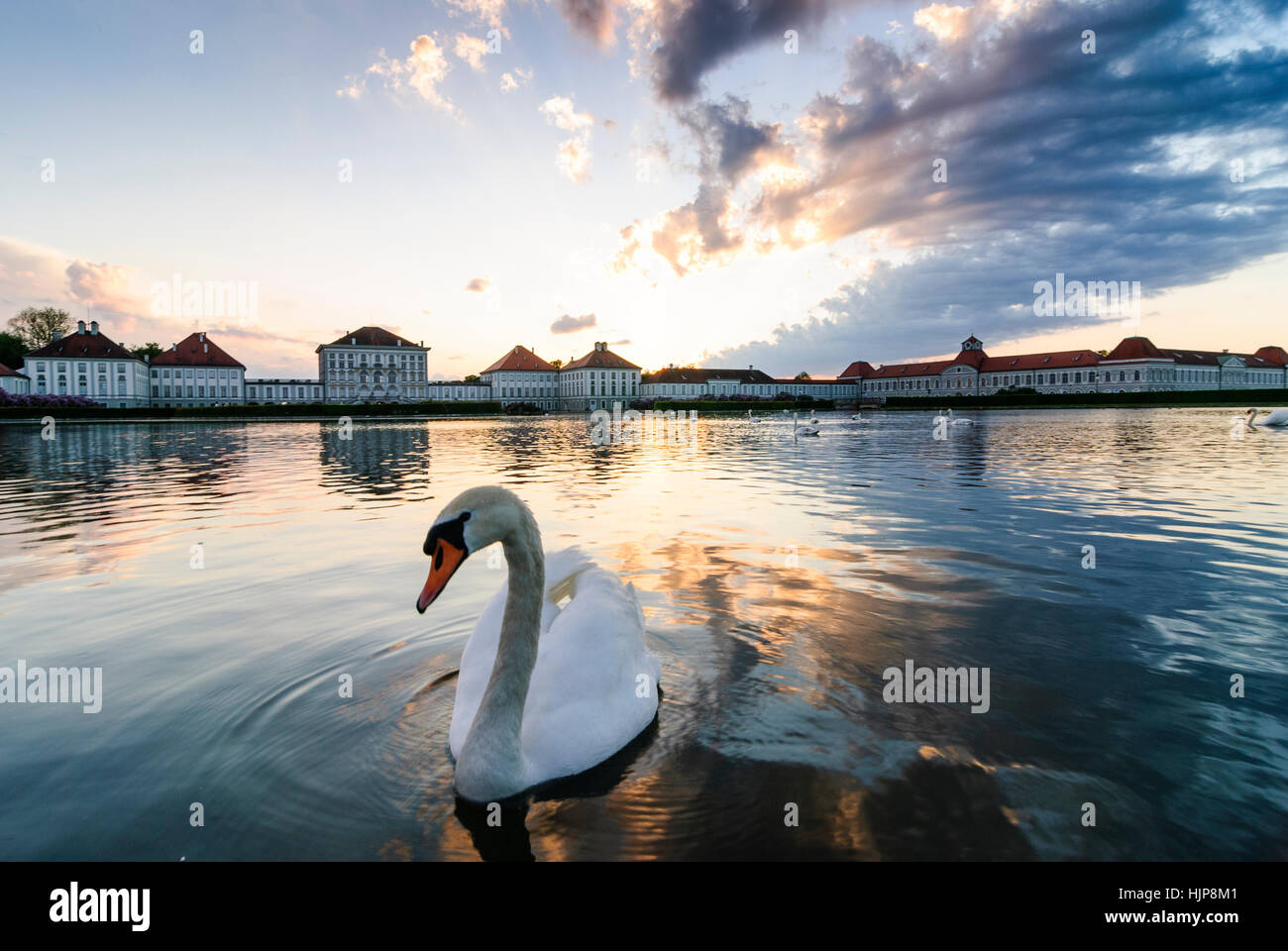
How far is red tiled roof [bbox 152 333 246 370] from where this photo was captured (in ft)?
374

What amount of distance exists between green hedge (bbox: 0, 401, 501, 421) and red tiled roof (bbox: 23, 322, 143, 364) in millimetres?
39146

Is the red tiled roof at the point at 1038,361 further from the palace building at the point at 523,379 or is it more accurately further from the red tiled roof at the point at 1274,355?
the palace building at the point at 523,379

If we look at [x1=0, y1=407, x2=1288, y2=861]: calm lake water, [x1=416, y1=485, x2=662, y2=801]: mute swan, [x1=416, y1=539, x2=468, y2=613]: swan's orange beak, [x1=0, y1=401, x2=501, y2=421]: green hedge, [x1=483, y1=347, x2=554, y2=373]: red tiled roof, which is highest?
[x1=483, y1=347, x2=554, y2=373]: red tiled roof

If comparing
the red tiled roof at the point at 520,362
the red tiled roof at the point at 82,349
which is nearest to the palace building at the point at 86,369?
the red tiled roof at the point at 82,349

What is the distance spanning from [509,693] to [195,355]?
138467 mm

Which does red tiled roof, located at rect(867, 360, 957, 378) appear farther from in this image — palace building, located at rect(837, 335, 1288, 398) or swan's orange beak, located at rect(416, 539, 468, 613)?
swan's orange beak, located at rect(416, 539, 468, 613)

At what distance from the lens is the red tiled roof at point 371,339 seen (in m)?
137

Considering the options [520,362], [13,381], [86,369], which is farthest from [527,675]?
[520,362]

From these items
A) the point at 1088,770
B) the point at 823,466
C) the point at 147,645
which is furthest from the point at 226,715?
the point at 823,466

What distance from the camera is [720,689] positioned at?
444 cm

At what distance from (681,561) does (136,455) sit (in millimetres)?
25537

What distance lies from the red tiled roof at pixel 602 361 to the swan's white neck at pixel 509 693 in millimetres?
147491

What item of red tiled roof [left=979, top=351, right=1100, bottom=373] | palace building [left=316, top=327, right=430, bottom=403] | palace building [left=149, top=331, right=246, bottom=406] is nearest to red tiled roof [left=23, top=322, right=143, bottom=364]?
palace building [left=149, top=331, right=246, bottom=406]

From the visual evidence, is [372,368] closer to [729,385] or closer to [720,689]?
[729,385]
